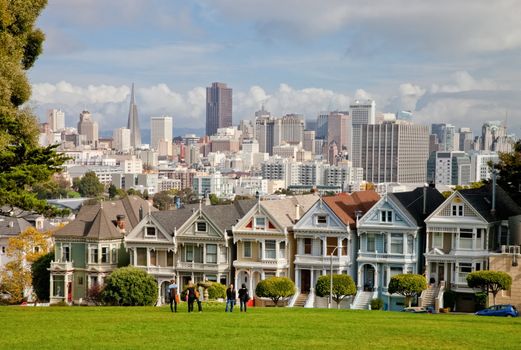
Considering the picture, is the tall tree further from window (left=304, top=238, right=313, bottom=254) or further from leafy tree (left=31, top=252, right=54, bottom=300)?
leafy tree (left=31, top=252, right=54, bottom=300)

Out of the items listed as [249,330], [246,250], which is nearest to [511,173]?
[246,250]

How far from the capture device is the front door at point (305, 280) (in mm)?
53219

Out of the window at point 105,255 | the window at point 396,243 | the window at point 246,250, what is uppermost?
the window at point 396,243

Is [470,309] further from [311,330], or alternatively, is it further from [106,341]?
[106,341]

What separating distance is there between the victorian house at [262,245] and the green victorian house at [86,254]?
296 inches

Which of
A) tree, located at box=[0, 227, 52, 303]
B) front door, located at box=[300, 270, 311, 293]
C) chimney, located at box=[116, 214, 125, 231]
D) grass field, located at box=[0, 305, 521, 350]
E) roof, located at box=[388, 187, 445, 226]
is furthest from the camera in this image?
tree, located at box=[0, 227, 52, 303]

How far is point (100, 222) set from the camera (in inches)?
2282

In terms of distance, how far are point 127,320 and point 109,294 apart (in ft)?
72.2

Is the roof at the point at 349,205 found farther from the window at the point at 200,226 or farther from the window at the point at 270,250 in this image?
the window at the point at 200,226

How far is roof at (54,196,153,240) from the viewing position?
2274 inches

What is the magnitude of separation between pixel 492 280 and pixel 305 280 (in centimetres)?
1057

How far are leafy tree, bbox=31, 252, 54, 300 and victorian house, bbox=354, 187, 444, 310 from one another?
19.0m

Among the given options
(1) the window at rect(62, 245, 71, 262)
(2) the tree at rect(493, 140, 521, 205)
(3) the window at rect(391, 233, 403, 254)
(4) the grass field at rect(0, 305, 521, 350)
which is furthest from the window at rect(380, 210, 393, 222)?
(1) the window at rect(62, 245, 71, 262)

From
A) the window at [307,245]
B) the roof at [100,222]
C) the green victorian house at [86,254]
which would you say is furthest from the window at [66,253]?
the window at [307,245]
